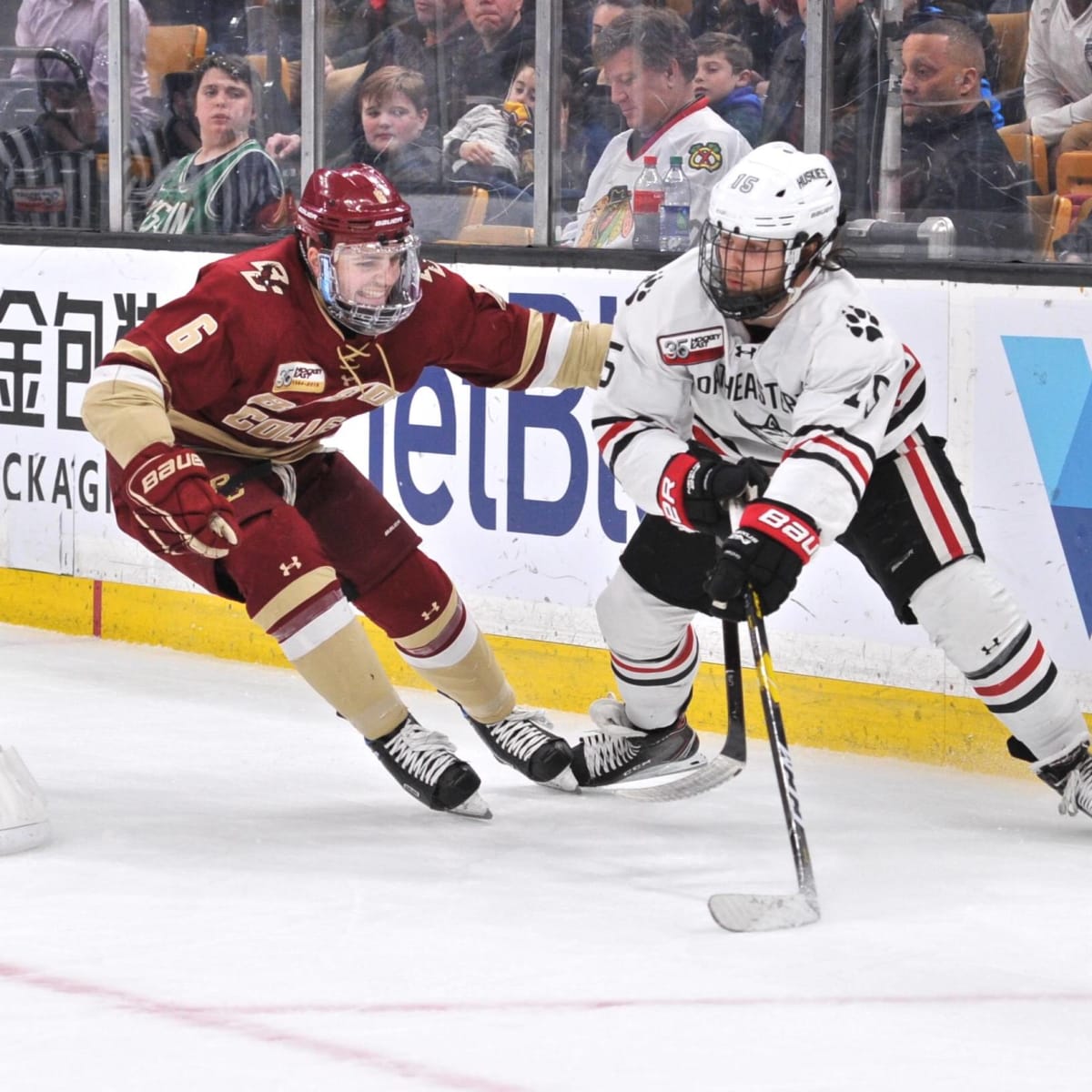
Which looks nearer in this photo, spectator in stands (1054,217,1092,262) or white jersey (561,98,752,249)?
spectator in stands (1054,217,1092,262)

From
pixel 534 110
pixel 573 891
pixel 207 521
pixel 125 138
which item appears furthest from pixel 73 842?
pixel 125 138

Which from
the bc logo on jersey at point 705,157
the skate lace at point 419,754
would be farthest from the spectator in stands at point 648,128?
the skate lace at point 419,754

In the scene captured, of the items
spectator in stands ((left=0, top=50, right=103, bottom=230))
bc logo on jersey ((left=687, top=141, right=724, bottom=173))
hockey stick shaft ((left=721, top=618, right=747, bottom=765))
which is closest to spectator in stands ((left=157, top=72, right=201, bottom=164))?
spectator in stands ((left=0, top=50, right=103, bottom=230))

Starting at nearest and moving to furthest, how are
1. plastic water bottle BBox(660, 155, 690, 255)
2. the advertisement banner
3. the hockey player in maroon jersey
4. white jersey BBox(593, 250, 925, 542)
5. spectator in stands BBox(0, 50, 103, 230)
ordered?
white jersey BBox(593, 250, 925, 542), the hockey player in maroon jersey, the advertisement banner, plastic water bottle BBox(660, 155, 690, 255), spectator in stands BBox(0, 50, 103, 230)

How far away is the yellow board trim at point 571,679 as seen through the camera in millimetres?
3961

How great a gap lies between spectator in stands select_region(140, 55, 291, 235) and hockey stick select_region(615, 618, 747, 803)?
2.12 metres

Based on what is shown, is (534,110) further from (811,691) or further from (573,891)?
(573,891)

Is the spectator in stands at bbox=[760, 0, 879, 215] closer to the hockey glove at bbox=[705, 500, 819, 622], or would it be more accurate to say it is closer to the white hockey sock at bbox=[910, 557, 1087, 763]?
the white hockey sock at bbox=[910, 557, 1087, 763]

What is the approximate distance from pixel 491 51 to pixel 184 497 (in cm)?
204

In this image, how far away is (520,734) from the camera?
3705 mm

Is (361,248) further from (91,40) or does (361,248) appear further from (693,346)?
(91,40)

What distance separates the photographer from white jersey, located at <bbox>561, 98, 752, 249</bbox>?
4.40m

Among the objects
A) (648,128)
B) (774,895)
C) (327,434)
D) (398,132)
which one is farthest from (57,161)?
(774,895)

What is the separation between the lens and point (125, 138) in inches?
219
